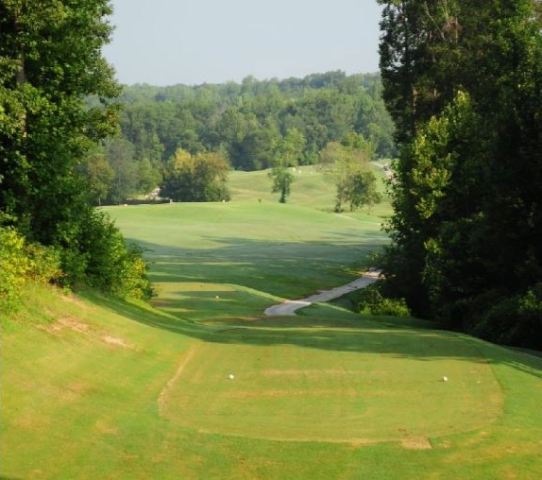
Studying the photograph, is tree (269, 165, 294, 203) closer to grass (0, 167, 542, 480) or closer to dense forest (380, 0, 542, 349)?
dense forest (380, 0, 542, 349)

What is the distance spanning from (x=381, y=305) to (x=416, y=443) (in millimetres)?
40023

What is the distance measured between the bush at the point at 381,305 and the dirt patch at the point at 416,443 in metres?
38.2

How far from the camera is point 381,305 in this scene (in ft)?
183

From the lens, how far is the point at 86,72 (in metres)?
38.2

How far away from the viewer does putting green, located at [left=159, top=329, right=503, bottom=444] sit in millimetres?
17109

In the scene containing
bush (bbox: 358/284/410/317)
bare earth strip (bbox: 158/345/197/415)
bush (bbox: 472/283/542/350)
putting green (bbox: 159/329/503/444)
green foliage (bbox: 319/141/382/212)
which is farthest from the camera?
green foliage (bbox: 319/141/382/212)

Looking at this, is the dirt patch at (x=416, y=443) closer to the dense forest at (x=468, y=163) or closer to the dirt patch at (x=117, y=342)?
the dirt patch at (x=117, y=342)

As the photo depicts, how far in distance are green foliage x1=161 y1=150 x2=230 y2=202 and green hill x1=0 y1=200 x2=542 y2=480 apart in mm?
147593

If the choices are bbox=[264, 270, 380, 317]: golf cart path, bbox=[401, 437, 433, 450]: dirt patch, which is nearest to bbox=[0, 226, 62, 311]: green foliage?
bbox=[401, 437, 433, 450]: dirt patch

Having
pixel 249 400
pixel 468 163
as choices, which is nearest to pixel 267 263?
pixel 468 163

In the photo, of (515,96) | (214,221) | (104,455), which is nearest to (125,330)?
(104,455)

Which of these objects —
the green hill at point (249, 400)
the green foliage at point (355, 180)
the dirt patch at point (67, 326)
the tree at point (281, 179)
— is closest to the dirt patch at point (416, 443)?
the green hill at point (249, 400)

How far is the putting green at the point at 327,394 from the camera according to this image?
17109mm

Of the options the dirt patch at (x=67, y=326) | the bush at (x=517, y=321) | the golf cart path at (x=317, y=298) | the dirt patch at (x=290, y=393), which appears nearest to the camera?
the dirt patch at (x=290, y=393)
